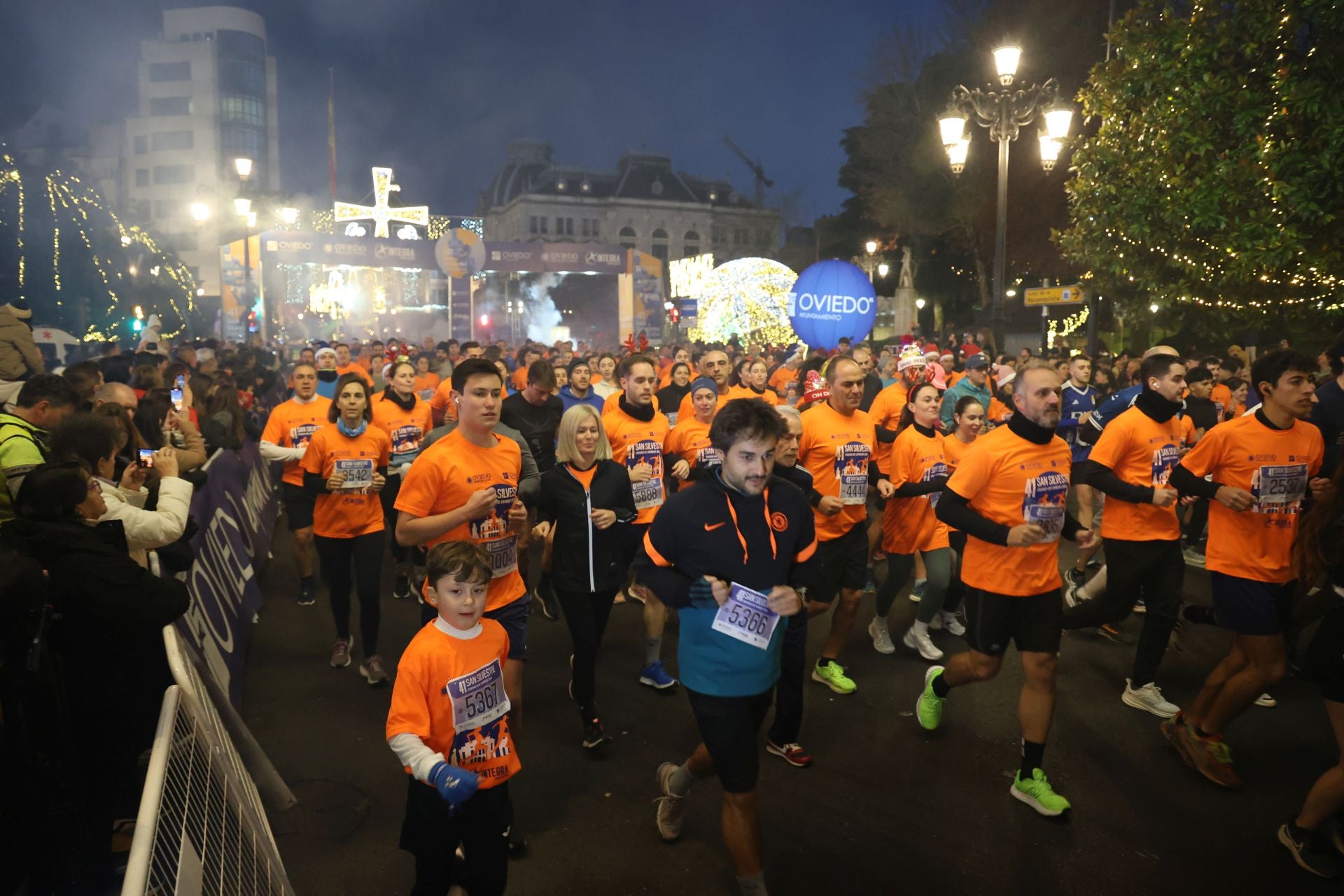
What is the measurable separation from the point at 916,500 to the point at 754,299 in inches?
793

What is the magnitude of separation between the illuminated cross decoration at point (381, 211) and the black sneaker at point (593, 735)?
181 feet

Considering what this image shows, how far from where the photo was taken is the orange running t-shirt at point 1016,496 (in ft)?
14.8

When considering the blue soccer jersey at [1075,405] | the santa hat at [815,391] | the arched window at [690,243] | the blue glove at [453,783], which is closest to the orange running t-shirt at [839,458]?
the santa hat at [815,391]

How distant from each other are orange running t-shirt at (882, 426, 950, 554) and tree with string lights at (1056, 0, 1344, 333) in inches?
254

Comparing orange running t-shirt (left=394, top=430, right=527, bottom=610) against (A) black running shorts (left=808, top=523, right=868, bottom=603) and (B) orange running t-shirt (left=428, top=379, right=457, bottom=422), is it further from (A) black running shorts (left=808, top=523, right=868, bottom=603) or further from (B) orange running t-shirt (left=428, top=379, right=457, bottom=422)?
(B) orange running t-shirt (left=428, top=379, right=457, bottom=422)

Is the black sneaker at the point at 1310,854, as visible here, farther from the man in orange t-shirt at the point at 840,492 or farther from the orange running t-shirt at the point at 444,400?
the orange running t-shirt at the point at 444,400

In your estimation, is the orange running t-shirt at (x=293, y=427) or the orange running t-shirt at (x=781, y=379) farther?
the orange running t-shirt at (x=781, y=379)

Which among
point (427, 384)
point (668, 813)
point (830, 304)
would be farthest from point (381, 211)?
point (668, 813)

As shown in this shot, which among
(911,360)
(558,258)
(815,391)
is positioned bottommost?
(815,391)

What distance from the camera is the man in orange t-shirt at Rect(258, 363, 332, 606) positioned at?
25.1 feet

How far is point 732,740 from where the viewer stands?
3.46m

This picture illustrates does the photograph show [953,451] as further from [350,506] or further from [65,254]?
[65,254]

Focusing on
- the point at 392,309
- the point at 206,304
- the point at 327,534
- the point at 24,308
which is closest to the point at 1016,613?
the point at 327,534

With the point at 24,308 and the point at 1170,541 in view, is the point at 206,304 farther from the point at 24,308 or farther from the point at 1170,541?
the point at 1170,541
